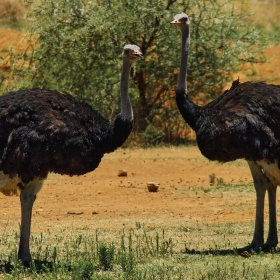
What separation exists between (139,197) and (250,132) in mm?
3850

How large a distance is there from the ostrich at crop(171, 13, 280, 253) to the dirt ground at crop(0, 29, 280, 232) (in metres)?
1.67

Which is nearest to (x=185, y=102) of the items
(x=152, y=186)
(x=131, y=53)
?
(x=131, y=53)

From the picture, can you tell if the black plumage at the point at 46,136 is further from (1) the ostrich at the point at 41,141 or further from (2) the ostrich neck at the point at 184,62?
(2) the ostrich neck at the point at 184,62

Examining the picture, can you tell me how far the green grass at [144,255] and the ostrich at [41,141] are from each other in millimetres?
547

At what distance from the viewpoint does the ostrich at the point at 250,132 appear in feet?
25.5

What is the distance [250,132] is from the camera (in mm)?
7793

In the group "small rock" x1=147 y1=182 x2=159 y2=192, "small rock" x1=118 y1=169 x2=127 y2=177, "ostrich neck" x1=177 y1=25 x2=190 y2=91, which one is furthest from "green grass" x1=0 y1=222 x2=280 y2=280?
"small rock" x1=118 y1=169 x2=127 y2=177

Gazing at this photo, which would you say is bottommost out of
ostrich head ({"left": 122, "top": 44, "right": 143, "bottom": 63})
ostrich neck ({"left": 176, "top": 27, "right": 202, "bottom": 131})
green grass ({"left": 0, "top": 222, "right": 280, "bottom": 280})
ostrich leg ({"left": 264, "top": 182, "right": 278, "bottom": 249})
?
green grass ({"left": 0, "top": 222, "right": 280, "bottom": 280})

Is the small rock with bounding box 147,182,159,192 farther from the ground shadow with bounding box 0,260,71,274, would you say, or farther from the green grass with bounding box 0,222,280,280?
the ground shadow with bounding box 0,260,71,274

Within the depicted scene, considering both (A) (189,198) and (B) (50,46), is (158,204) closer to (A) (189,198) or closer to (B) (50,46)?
(A) (189,198)

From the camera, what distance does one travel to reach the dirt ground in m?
10.1

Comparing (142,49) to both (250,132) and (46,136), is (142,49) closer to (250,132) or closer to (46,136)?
(250,132)

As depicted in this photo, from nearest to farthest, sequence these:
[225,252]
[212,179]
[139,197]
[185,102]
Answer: [225,252] → [185,102] → [139,197] → [212,179]

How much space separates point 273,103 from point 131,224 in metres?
2.44
